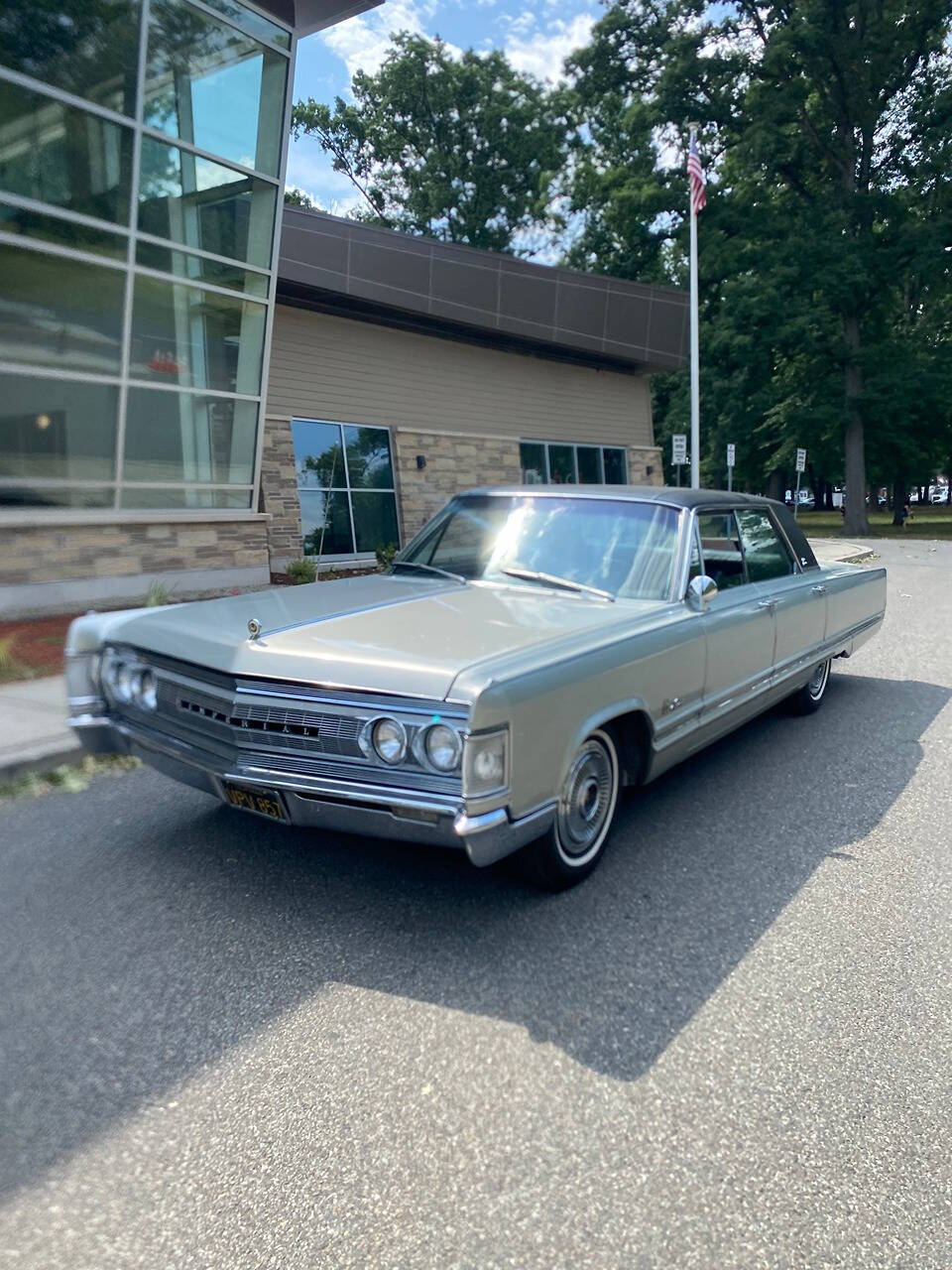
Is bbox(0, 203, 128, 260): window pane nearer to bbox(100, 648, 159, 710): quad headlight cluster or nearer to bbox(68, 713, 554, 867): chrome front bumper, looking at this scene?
bbox(100, 648, 159, 710): quad headlight cluster

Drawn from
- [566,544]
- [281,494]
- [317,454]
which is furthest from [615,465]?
[566,544]

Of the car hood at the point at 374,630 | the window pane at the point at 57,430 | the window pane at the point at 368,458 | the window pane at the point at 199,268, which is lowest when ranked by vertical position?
the car hood at the point at 374,630

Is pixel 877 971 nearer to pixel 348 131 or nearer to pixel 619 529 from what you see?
pixel 619 529

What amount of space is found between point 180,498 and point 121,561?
1332 mm

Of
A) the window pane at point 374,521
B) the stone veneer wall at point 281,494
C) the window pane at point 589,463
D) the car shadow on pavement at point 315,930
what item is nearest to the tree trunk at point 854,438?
the window pane at point 589,463

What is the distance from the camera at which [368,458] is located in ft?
53.4

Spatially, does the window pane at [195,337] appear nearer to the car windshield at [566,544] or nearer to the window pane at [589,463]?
the car windshield at [566,544]

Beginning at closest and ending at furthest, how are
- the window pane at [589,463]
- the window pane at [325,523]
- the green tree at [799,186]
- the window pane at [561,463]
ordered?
the window pane at [325,523], the window pane at [561,463], the window pane at [589,463], the green tree at [799,186]

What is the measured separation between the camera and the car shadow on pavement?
2.60m

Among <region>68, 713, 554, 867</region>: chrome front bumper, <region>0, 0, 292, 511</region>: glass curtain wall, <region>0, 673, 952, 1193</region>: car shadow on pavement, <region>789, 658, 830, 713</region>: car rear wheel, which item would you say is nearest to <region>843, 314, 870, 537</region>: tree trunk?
<region>0, 0, 292, 511</region>: glass curtain wall

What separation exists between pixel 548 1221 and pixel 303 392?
14399 mm

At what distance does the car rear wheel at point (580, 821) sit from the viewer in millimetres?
3422

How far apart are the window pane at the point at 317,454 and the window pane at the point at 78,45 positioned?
5614 mm

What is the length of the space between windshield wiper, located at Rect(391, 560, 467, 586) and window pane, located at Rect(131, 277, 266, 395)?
7.33 meters
